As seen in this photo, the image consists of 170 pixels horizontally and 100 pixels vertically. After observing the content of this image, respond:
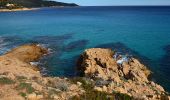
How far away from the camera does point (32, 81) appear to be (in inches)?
1088

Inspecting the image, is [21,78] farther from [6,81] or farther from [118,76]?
[118,76]

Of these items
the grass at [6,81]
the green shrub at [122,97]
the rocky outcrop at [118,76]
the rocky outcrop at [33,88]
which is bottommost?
the rocky outcrop at [118,76]

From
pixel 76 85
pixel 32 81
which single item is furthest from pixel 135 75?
pixel 32 81

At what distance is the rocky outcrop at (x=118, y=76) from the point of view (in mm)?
28894

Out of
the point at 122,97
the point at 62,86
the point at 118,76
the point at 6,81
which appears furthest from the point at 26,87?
the point at 118,76

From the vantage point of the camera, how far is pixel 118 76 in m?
38.6

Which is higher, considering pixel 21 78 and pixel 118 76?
pixel 21 78

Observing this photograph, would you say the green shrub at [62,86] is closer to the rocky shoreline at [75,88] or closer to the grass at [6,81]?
the rocky shoreline at [75,88]

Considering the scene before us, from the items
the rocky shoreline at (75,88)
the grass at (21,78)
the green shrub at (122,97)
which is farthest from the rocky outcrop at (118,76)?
the grass at (21,78)

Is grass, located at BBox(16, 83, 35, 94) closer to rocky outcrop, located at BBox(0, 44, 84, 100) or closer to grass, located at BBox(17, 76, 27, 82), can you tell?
rocky outcrop, located at BBox(0, 44, 84, 100)

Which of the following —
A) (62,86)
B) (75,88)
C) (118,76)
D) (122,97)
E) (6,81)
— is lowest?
(118,76)

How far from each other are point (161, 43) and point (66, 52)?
2193cm

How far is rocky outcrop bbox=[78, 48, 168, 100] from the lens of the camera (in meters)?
28.9

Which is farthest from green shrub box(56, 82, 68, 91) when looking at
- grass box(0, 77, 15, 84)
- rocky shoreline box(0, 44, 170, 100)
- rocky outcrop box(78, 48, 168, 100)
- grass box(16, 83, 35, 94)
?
grass box(0, 77, 15, 84)
